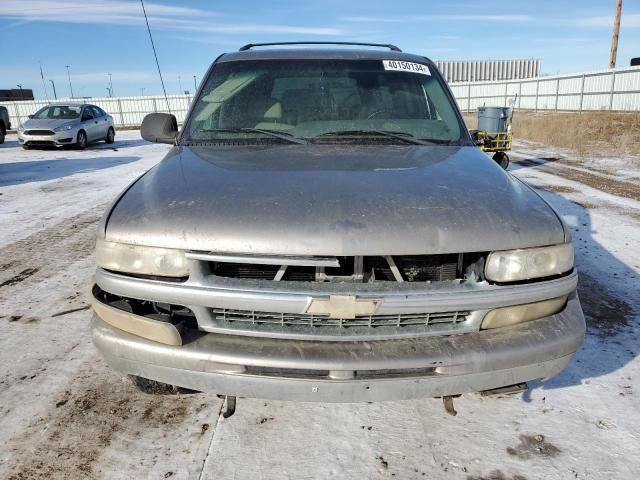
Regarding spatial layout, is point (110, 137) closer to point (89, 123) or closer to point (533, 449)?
point (89, 123)

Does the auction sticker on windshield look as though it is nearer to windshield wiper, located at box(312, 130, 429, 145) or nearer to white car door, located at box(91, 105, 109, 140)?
windshield wiper, located at box(312, 130, 429, 145)

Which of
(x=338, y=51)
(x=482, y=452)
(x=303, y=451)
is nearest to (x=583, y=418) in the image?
(x=482, y=452)

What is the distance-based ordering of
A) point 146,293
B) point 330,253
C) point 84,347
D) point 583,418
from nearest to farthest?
1. point 330,253
2. point 146,293
3. point 583,418
4. point 84,347

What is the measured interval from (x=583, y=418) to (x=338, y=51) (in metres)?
2.69

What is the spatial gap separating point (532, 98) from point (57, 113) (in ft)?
95.1

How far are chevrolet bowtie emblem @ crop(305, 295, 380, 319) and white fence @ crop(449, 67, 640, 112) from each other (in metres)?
22.5

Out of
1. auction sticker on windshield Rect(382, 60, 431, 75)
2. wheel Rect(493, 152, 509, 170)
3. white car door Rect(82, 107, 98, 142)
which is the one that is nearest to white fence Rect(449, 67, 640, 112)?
wheel Rect(493, 152, 509, 170)

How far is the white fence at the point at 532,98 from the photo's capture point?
23531mm

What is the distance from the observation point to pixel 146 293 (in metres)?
1.81

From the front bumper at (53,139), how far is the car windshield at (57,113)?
834mm

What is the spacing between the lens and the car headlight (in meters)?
1.80

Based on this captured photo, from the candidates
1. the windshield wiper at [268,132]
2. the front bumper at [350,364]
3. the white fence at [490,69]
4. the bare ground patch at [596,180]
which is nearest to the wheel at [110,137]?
the bare ground patch at [596,180]

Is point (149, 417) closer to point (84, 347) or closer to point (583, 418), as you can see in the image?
point (84, 347)

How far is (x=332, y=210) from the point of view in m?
1.80
